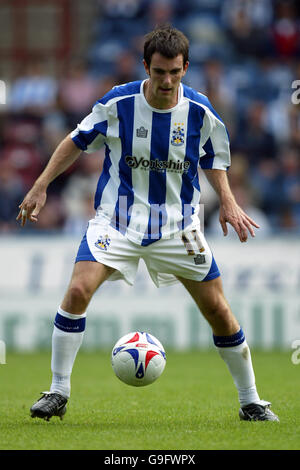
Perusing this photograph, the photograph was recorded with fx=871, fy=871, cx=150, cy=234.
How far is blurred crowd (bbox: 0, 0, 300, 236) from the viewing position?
512 inches

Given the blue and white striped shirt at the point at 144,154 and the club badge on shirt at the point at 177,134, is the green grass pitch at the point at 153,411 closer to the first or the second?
the blue and white striped shirt at the point at 144,154

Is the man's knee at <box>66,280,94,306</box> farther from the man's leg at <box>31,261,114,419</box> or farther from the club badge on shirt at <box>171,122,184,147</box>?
the club badge on shirt at <box>171,122,184,147</box>

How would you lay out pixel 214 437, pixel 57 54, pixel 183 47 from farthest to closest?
1. pixel 57 54
2. pixel 183 47
3. pixel 214 437

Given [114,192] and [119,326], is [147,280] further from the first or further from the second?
[114,192]

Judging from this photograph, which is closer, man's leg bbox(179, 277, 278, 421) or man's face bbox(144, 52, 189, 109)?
man's face bbox(144, 52, 189, 109)

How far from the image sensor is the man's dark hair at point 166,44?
5332 millimetres

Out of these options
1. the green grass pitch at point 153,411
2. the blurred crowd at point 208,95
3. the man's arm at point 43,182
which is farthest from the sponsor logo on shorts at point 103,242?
the blurred crowd at point 208,95

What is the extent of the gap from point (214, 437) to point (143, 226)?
1.47 metres

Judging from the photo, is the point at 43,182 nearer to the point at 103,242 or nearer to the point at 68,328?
the point at 103,242

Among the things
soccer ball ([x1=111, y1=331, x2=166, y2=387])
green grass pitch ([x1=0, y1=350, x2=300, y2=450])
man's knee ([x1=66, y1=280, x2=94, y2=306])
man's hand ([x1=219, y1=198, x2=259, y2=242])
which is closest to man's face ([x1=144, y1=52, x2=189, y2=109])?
man's hand ([x1=219, y1=198, x2=259, y2=242])

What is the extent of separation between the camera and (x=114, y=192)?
18.6ft

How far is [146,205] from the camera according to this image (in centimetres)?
566
